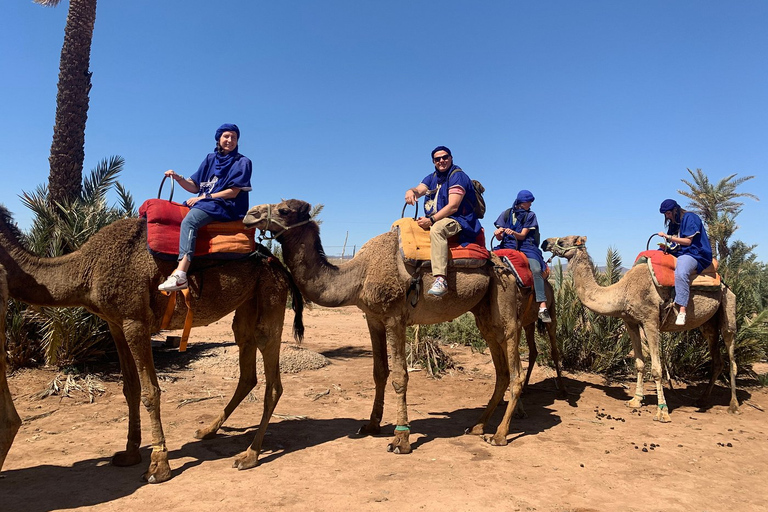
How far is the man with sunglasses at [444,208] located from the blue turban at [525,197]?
1.88 meters

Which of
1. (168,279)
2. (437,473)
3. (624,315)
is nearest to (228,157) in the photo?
(168,279)

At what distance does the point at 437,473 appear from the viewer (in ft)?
14.5

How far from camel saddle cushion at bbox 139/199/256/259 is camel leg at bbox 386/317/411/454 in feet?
5.92

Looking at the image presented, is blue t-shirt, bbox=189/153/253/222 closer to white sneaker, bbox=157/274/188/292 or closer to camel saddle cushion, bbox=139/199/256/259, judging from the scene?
camel saddle cushion, bbox=139/199/256/259

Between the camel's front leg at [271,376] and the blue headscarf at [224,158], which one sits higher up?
the blue headscarf at [224,158]

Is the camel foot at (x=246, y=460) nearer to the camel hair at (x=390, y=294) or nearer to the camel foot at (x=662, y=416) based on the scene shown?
the camel hair at (x=390, y=294)

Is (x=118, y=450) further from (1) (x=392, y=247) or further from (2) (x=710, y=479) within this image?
(2) (x=710, y=479)

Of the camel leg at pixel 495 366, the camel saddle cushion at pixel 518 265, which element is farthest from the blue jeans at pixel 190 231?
the camel saddle cushion at pixel 518 265

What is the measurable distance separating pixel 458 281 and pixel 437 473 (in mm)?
2144

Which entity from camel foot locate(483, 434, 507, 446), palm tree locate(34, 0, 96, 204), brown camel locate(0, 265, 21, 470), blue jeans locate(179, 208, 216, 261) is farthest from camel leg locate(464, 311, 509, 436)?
palm tree locate(34, 0, 96, 204)

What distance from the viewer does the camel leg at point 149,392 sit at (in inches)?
166

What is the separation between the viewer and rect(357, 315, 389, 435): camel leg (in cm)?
569

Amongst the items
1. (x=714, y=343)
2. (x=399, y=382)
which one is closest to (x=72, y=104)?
(x=399, y=382)

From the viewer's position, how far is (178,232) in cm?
461
